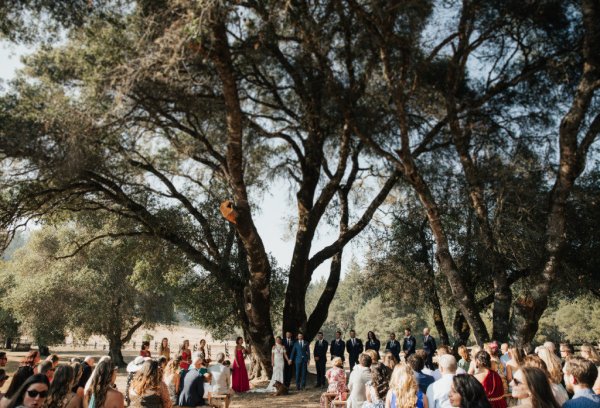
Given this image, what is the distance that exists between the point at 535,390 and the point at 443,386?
5.85 feet

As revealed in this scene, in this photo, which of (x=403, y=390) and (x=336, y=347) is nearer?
(x=403, y=390)

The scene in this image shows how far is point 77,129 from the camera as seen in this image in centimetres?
1046

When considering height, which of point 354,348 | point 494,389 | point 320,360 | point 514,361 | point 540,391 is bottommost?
point 494,389

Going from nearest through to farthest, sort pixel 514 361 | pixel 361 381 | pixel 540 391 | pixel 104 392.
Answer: pixel 540 391 → pixel 104 392 → pixel 361 381 → pixel 514 361

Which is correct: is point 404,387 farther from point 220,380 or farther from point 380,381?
point 220,380

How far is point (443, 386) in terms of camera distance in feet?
17.2

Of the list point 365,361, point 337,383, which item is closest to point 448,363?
point 365,361

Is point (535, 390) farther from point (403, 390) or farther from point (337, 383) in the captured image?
point (337, 383)

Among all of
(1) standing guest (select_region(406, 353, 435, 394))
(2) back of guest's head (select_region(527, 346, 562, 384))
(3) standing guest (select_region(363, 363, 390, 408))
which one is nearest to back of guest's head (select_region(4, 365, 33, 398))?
(3) standing guest (select_region(363, 363, 390, 408))

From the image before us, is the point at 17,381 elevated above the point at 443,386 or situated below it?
above

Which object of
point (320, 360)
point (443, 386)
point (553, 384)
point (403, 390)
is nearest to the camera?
point (403, 390)

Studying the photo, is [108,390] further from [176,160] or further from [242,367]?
[176,160]

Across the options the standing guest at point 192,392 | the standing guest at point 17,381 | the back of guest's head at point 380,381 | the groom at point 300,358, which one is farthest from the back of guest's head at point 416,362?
the groom at point 300,358

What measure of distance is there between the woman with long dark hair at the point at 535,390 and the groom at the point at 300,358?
10.4 m
